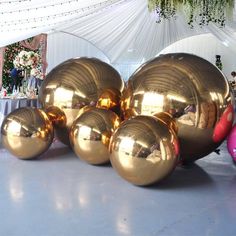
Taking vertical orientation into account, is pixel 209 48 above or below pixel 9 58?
above

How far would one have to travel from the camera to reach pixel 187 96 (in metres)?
2.41

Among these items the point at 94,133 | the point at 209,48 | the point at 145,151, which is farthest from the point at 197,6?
the point at 209,48

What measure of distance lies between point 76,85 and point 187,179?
3.97 feet

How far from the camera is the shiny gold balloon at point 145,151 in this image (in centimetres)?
212

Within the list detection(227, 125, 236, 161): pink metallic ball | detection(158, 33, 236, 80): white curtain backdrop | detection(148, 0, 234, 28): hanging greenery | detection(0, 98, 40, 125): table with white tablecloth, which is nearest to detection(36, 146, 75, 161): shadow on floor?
detection(0, 98, 40, 125): table with white tablecloth

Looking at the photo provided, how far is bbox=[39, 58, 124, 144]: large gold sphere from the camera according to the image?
299cm

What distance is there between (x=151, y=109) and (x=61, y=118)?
0.93 m

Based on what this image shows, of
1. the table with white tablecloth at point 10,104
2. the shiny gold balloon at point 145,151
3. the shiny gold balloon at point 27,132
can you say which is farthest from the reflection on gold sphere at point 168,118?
the table with white tablecloth at point 10,104

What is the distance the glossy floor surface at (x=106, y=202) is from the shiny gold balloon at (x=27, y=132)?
0.11m

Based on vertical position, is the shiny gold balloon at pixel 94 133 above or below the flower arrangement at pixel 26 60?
below

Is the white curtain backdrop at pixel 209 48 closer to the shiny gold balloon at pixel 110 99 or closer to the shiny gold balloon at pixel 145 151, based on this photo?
the shiny gold balloon at pixel 110 99

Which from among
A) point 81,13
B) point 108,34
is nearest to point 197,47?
point 108,34

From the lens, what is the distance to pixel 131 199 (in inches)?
80.1

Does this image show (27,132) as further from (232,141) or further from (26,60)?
(26,60)
